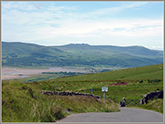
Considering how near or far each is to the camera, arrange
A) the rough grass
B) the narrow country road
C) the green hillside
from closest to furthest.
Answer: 1. the rough grass
2. the narrow country road
3. the green hillside

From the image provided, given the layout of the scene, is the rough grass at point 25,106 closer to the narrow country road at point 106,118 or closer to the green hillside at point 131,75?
the narrow country road at point 106,118

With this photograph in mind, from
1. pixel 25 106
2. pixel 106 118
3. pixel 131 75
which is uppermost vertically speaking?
pixel 25 106

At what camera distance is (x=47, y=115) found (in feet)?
52.4

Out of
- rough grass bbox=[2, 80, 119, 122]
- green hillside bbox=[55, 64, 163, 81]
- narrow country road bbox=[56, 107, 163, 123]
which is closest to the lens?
rough grass bbox=[2, 80, 119, 122]

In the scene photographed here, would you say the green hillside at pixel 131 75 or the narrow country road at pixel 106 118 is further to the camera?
the green hillside at pixel 131 75

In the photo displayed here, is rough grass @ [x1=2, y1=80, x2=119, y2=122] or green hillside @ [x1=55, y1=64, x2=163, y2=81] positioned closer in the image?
rough grass @ [x1=2, y1=80, x2=119, y2=122]

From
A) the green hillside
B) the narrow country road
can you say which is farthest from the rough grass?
the green hillside

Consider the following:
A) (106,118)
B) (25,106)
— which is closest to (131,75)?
(106,118)

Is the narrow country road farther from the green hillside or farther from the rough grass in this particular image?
the green hillside

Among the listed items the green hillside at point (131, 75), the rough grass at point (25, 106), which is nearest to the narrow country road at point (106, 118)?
the rough grass at point (25, 106)

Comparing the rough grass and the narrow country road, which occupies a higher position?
the rough grass

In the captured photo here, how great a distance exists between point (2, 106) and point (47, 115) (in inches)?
122

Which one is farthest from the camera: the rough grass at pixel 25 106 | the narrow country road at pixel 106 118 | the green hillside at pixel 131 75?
the green hillside at pixel 131 75

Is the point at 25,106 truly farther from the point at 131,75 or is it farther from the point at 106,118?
the point at 131,75
